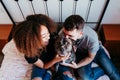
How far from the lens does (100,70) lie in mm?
1546

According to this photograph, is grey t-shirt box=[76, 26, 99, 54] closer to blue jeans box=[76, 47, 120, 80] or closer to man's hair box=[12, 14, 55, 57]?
blue jeans box=[76, 47, 120, 80]

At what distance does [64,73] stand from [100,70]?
340 mm

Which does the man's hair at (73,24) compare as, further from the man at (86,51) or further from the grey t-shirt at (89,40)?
the grey t-shirt at (89,40)

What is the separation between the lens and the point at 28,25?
1098 mm

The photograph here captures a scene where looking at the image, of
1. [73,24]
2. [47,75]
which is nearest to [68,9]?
[73,24]

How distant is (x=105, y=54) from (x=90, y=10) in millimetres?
475

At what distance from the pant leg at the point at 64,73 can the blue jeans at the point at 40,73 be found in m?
0.09

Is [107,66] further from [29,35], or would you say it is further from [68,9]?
[29,35]

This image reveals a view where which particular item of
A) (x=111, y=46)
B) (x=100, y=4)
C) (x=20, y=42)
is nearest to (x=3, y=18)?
(x=20, y=42)

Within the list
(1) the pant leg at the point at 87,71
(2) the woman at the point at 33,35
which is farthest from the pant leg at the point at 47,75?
(1) the pant leg at the point at 87,71

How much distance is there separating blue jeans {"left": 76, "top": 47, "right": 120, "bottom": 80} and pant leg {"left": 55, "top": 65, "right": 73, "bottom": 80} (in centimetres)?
10

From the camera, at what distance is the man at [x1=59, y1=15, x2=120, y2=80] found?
1.22 metres

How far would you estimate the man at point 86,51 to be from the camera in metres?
1.22

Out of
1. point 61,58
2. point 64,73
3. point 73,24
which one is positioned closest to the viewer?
point 73,24
